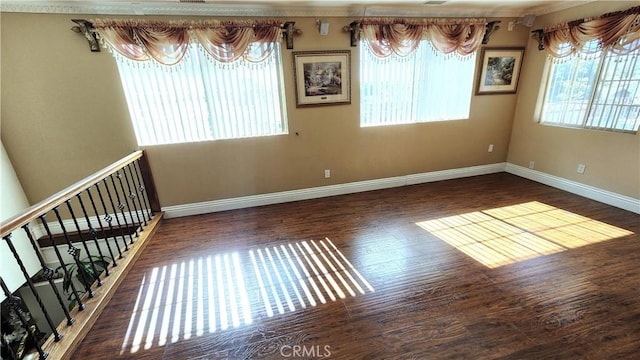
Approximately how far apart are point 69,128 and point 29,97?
427 mm

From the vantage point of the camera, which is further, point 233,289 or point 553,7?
point 553,7

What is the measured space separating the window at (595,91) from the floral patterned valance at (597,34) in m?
0.08

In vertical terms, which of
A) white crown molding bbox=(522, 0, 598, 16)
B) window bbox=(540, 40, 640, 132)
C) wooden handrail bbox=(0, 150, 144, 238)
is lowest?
wooden handrail bbox=(0, 150, 144, 238)

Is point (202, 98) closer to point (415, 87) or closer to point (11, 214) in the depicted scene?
point (11, 214)

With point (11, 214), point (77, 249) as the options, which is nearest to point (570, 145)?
point (77, 249)

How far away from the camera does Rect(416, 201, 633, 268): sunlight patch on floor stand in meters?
2.47

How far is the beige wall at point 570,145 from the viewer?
3.08m

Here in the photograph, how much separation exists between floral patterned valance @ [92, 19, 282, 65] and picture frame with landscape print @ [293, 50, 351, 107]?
1.44 ft

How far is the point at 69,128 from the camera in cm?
298

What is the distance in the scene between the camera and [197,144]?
11.0 ft

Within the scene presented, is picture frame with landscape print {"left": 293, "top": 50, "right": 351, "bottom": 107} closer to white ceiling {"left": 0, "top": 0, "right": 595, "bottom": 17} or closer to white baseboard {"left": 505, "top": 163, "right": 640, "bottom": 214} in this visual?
white ceiling {"left": 0, "top": 0, "right": 595, "bottom": 17}

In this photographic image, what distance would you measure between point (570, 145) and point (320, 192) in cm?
347

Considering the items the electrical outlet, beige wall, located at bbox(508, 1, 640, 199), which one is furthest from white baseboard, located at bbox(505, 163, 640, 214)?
the electrical outlet

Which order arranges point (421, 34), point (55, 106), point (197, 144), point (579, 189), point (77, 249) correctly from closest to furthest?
point (77, 249) → point (55, 106) → point (197, 144) → point (421, 34) → point (579, 189)
